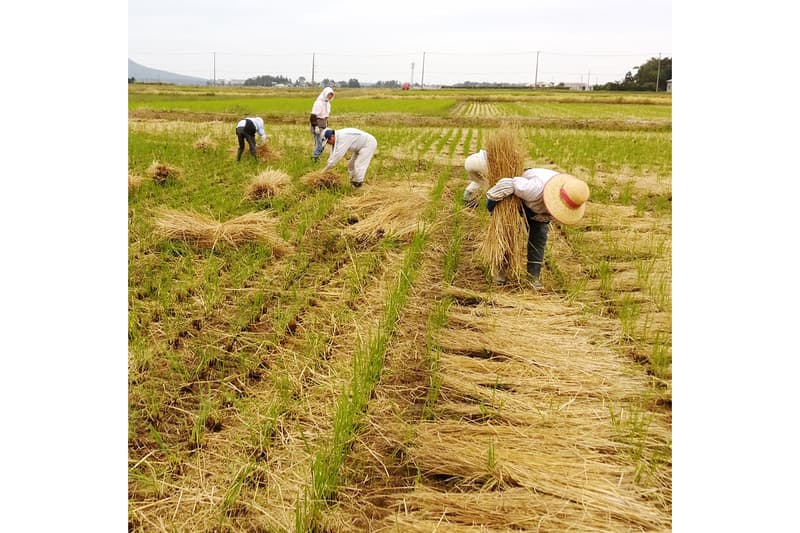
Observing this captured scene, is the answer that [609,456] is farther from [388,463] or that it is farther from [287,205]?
[287,205]

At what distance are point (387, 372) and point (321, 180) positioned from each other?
12.5 feet

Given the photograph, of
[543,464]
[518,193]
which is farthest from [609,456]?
[518,193]

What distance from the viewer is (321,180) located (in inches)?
227

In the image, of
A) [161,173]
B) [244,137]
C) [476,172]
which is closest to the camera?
[476,172]

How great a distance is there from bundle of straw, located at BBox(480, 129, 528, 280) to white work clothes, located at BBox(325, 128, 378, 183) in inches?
104

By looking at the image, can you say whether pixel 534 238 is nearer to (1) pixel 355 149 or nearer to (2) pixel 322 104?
(1) pixel 355 149

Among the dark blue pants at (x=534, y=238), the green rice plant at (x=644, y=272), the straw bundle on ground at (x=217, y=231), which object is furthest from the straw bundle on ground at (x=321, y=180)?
the green rice plant at (x=644, y=272)

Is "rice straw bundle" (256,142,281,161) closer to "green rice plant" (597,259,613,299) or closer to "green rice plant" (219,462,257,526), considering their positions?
"green rice plant" (597,259,613,299)

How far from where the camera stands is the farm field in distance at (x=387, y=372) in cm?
164

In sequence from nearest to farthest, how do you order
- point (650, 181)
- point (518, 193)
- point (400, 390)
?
point (400, 390) < point (518, 193) < point (650, 181)

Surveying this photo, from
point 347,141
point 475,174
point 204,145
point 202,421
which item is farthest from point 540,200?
point 204,145
